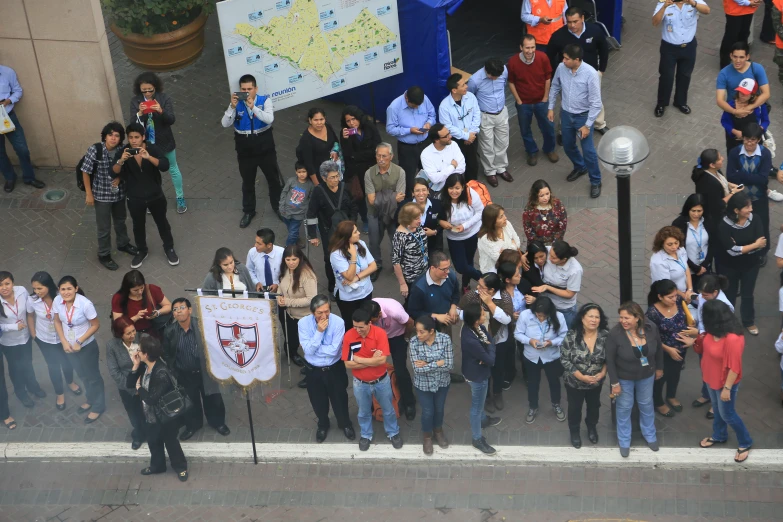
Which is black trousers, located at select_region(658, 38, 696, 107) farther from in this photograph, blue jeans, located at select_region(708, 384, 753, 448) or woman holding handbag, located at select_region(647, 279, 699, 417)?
blue jeans, located at select_region(708, 384, 753, 448)

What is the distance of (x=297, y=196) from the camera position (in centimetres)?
1258

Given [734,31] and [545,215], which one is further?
[734,31]

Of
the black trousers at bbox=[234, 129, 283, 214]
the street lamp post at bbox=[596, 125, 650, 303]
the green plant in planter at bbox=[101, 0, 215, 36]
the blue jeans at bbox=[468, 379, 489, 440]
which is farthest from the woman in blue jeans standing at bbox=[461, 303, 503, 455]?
the green plant in planter at bbox=[101, 0, 215, 36]

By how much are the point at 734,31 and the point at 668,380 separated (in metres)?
6.27

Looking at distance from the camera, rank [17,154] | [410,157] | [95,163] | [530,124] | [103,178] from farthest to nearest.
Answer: [17,154]
[530,124]
[410,157]
[103,178]
[95,163]

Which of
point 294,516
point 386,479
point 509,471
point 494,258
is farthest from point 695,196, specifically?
point 294,516

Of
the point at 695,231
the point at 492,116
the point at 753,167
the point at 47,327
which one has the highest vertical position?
the point at 492,116

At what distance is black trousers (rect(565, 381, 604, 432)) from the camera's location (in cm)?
1055

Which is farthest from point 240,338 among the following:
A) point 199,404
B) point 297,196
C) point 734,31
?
point 734,31

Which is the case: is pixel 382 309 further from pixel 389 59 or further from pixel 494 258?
pixel 389 59

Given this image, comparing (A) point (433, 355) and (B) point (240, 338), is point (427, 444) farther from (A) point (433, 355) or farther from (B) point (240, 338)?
(B) point (240, 338)

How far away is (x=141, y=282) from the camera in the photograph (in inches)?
436

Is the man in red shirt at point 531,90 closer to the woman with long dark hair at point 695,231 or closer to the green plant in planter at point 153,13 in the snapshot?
the woman with long dark hair at point 695,231

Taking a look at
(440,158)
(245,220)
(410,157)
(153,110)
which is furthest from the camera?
(245,220)
